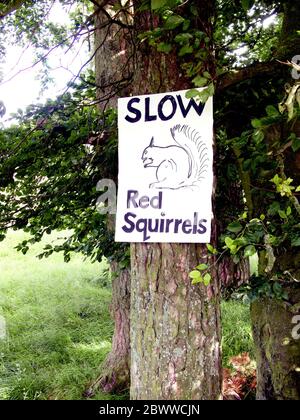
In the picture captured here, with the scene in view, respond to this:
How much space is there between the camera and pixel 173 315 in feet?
4.83

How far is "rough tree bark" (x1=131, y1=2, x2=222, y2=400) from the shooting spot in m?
1.47

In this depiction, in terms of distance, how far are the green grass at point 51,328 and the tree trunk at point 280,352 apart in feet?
5.26

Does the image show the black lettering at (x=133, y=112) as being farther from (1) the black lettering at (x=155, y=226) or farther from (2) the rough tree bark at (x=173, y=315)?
(1) the black lettering at (x=155, y=226)

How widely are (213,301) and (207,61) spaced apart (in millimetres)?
893

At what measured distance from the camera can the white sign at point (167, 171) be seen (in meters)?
1.44

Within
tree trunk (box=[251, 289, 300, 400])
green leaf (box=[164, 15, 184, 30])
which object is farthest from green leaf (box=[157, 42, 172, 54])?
tree trunk (box=[251, 289, 300, 400])

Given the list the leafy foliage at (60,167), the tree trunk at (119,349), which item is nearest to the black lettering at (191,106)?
the leafy foliage at (60,167)

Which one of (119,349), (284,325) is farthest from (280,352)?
(119,349)

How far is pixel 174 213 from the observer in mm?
1452

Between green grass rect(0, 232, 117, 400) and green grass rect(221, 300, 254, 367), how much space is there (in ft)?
4.03
